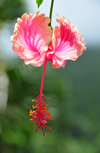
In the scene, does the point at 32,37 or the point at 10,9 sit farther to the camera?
the point at 10,9

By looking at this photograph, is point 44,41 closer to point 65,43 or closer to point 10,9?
point 65,43

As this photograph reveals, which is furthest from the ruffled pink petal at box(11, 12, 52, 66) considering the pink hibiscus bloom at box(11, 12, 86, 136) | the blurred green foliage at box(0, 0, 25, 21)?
the blurred green foliage at box(0, 0, 25, 21)

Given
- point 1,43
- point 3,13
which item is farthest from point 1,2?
point 1,43

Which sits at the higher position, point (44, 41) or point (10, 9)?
point (10, 9)

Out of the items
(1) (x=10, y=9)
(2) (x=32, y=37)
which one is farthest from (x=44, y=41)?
(1) (x=10, y=9)

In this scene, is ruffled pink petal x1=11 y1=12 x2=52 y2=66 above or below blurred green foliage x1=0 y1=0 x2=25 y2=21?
below

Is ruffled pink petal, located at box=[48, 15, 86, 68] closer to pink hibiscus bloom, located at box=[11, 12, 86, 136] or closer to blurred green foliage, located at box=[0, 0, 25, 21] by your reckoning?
pink hibiscus bloom, located at box=[11, 12, 86, 136]

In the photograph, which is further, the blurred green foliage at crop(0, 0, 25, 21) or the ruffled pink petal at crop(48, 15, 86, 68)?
the blurred green foliage at crop(0, 0, 25, 21)
